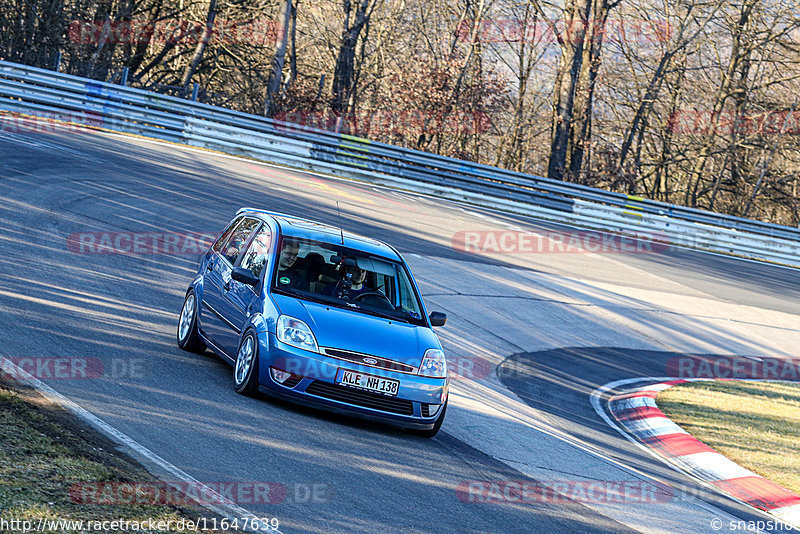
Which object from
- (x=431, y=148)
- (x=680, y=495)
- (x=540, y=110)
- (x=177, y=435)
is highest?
(x=540, y=110)

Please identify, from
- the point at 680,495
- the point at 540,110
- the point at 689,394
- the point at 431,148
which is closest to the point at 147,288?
the point at 680,495

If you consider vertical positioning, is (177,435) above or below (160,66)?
below

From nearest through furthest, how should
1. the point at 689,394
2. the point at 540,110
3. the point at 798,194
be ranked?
the point at 689,394, the point at 798,194, the point at 540,110

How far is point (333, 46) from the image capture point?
39.3 m

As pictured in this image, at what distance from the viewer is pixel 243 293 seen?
8.39 m

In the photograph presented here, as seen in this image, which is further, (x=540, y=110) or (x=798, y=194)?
(x=540, y=110)

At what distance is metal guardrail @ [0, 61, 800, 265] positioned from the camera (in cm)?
2422

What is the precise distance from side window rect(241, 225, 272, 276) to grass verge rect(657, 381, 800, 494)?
544 cm

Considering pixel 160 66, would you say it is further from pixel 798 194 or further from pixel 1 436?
pixel 1 436

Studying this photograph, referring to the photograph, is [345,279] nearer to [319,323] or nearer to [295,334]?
[319,323]

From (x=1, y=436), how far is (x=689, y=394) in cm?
962

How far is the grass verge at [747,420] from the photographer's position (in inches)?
392

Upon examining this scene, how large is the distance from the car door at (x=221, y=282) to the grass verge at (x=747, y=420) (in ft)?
18.3

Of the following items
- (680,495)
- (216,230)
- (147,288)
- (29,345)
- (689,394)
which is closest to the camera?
(29,345)
